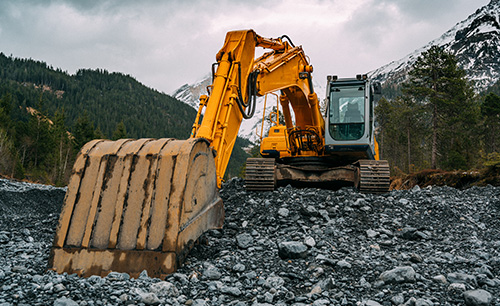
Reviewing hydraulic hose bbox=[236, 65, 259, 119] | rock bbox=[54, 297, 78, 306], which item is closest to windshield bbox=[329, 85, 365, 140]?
hydraulic hose bbox=[236, 65, 259, 119]

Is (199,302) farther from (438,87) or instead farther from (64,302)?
(438,87)

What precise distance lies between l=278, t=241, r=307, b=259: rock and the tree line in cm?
1121

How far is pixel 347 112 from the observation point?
8.48 meters

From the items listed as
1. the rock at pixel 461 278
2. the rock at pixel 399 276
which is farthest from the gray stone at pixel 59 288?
the rock at pixel 461 278

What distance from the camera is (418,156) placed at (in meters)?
48.1

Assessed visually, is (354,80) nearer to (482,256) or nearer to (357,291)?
(482,256)

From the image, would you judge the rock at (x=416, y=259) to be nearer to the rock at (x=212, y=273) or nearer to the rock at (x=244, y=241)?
the rock at (x=244, y=241)

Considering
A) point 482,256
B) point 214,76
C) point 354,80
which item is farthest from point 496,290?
point 354,80

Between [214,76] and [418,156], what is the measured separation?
Answer: 48380 millimetres

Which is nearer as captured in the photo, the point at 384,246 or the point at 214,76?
the point at 384,246

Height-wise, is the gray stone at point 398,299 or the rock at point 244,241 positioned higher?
the rock at point 244,241

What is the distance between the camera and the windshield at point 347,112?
8.30 meters

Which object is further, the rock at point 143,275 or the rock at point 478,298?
the rock at point 143,275

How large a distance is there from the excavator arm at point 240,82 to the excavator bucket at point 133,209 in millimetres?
1014
